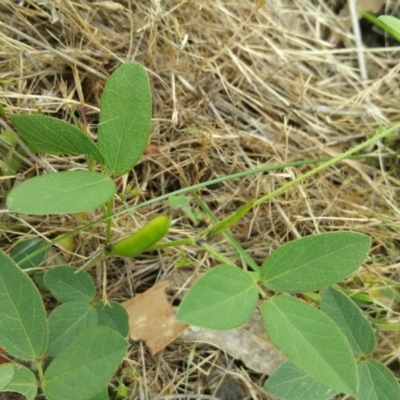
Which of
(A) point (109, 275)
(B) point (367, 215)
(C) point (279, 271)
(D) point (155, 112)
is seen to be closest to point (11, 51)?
(D) point (155, 112)

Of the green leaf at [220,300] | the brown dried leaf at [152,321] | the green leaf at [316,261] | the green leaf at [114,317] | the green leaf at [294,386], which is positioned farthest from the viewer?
the brown dried leaf at [152,321]

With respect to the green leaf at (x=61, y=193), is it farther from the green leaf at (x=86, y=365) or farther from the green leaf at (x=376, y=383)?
the green leaf at (x=376, y=383)

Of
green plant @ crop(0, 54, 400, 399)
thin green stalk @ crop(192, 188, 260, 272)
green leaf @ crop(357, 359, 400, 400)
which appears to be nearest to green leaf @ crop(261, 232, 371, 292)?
green plant @ crop(0, 54, 400, 399)

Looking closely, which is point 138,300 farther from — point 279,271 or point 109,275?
point 279,271

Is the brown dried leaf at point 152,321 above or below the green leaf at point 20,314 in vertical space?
below

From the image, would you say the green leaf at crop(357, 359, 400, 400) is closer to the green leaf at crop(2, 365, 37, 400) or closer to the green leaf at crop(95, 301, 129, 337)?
the green leaf at crop(95, 301, 129, 337)

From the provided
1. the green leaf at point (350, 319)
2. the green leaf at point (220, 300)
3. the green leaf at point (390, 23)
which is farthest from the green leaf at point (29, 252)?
the green leaf at point (390, 23)

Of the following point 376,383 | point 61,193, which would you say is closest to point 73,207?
point 61,193
